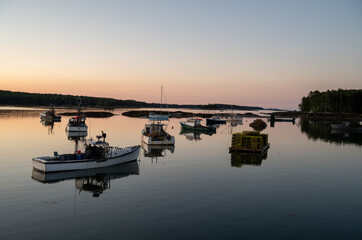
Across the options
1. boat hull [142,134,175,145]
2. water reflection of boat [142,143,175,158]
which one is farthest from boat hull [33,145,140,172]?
boat hull [142,134,175,145]

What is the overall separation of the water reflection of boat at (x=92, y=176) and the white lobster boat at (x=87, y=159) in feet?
1.72

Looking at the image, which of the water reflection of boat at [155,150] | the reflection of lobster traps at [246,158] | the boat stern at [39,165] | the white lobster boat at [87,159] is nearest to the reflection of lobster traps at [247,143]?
the reflection of lobster traps at [246,158]

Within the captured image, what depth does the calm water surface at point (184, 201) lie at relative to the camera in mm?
17203

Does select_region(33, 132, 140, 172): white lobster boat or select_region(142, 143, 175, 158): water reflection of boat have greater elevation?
select_region(33, 132, 140, 172): white lobster boat

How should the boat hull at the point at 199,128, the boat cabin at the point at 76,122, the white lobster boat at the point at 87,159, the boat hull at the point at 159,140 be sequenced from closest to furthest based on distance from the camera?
the white lobster boat at the point at 87,159, the boat hull at the point at 159,140, the boat cabin at the point at 76,122, the boat hull at the point at 199,128

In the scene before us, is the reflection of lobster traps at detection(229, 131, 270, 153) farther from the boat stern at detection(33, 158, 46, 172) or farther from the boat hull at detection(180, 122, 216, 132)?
the boat hull at detection(180, 122, 216, 132)

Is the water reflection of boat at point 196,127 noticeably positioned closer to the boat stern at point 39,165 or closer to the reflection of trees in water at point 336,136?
the reflection of trees in water at point 336,136

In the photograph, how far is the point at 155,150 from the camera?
4912 centimetres

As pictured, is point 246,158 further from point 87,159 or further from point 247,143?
point 87,159

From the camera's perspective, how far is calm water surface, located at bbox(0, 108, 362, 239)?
17.2 m

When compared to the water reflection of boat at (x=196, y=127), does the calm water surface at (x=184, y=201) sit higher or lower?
lower

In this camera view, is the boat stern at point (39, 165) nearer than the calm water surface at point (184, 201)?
No

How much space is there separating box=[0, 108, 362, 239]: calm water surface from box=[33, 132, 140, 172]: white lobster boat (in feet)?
3.00

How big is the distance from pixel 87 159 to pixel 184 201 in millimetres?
14653
